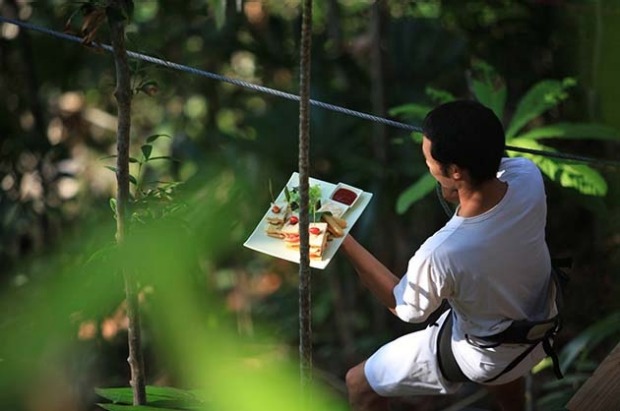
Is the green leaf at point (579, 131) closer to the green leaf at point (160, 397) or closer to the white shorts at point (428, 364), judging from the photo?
the white shorts at point (428, 364)

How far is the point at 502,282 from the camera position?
1964 mm

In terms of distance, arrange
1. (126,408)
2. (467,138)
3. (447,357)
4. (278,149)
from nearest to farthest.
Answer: (126,408) < (467,138) < (447,357) < (278,149)

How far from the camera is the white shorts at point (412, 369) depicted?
7.25 ft

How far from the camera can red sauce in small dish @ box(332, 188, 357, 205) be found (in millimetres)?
2018

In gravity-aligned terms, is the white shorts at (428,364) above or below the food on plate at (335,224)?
below

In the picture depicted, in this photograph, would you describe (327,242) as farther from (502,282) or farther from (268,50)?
(268,50)

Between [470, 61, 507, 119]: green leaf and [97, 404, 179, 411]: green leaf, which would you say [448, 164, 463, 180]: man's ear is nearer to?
[97, 404, 179, 411]: green leaf

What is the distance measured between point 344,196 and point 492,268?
29cm

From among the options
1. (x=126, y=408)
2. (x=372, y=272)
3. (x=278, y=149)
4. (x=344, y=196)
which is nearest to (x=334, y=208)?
(x=344, y=196)

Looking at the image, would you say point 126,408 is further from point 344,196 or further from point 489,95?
point 489,95

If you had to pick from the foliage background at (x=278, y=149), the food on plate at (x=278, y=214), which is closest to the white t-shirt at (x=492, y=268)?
the food on plate at (x=278, y=214)

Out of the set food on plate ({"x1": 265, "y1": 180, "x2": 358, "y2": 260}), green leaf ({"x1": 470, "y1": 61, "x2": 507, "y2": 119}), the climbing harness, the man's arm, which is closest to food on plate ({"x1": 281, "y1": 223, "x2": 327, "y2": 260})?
food on plate ({"x1": 265, "y1": 180, "x2": 358, "y2": 260})

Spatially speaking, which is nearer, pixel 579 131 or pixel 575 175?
pixel 575 175

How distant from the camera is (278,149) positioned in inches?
152
